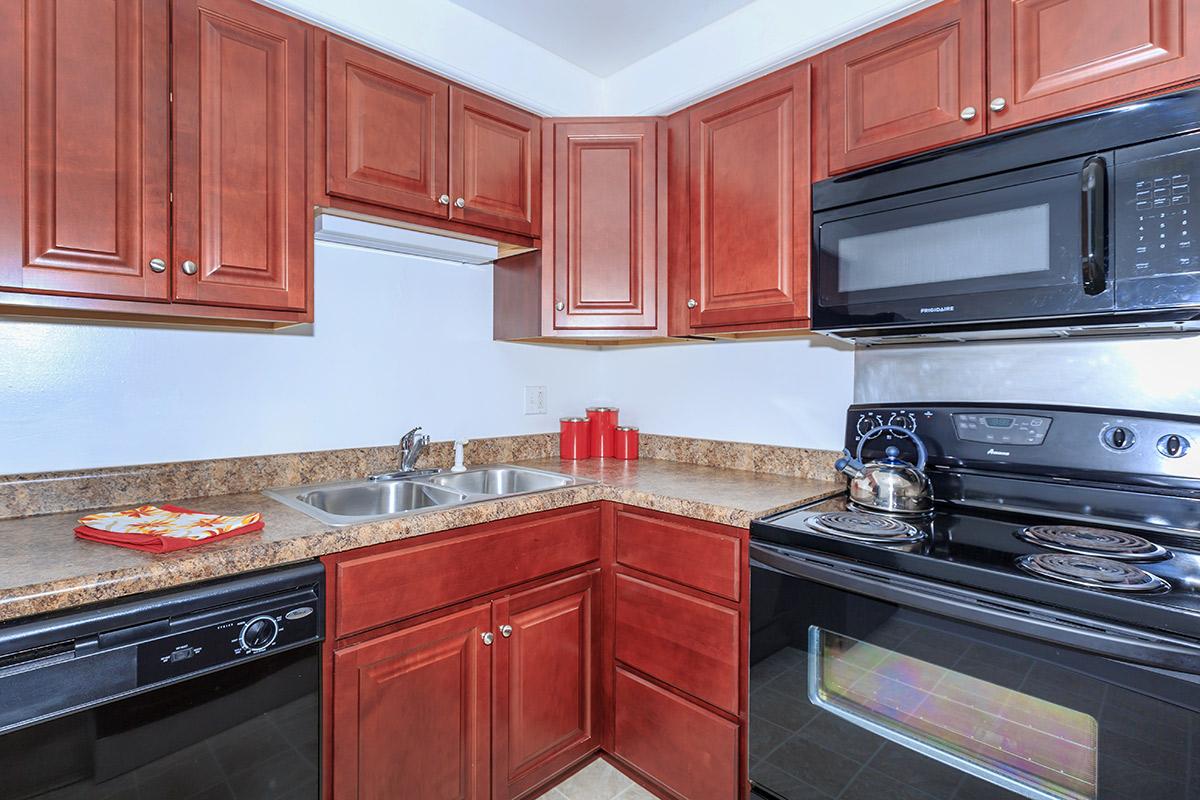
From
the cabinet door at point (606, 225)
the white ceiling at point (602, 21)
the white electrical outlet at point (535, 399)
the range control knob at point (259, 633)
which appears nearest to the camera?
the range control knob at point (259, 633)

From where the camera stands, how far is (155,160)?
131 cm

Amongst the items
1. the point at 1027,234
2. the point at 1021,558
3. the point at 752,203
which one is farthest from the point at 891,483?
the point at 752,203

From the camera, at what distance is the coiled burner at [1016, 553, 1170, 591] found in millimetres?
975

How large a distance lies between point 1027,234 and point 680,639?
4.35 feet

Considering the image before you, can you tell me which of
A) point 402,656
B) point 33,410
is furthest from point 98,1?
point 402,656

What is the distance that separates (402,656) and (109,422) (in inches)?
38.8

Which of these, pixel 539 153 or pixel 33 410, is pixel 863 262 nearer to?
pixel 539 153

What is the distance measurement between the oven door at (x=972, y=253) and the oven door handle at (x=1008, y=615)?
A: 660 millimetres

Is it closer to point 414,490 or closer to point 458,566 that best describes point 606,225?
point 414,490

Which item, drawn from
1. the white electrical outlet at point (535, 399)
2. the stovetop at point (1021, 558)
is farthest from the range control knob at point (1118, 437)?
the white electrical outlet at point (535, 399)

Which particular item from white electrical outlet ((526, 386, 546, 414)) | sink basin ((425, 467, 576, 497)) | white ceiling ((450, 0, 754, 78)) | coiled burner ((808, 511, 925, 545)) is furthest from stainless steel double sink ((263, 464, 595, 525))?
white ceiling ((450, 0, 754, 78))

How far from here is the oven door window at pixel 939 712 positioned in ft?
3.00

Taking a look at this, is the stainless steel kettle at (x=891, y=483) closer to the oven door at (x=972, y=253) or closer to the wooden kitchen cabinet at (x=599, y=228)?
the oven door at (x=972, y=253)

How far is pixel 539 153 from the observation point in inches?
80.7
